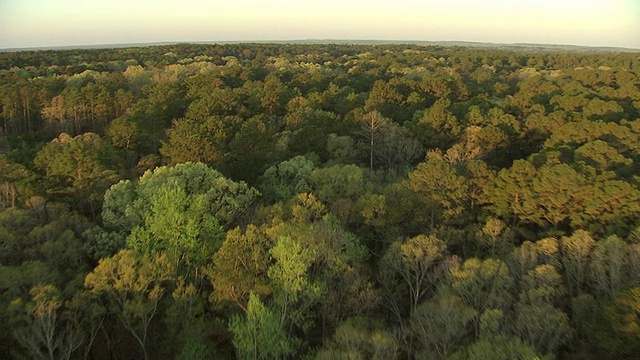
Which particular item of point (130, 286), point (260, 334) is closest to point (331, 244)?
point (260, 334)

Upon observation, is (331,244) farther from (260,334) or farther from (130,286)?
(130,286)

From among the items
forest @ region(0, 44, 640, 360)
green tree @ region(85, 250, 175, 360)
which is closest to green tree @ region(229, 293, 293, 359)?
forest @ region(0, 44, 640, 360)

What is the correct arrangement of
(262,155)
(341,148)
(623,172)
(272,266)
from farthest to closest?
(341,148) < (262,155) < (623,172) < (272,266)

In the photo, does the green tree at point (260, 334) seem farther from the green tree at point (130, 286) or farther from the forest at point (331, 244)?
the green tree at point (130, 286)

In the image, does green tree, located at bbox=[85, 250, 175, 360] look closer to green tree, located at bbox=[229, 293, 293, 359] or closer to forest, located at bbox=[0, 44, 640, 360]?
forest, located at bbox=[0, 44, 640, 360]

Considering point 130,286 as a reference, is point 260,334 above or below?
below

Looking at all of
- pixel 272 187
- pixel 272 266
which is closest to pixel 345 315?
pixel 272 266

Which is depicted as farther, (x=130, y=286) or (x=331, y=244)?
(x=331, y=244)

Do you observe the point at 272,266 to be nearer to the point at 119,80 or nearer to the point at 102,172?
the point at 102,172
